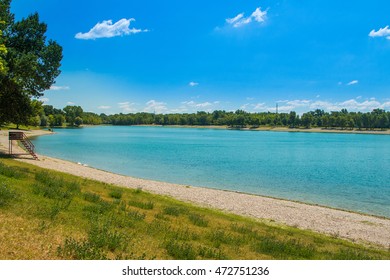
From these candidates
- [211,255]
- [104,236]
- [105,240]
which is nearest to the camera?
[105,240]

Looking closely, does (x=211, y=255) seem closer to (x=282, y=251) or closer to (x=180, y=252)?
(x=180, y=252)

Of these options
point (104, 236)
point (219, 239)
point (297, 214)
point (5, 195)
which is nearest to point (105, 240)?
point (104, 236)

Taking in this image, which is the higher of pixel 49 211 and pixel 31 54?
pixel 31 54

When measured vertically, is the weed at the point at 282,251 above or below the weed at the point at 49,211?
below

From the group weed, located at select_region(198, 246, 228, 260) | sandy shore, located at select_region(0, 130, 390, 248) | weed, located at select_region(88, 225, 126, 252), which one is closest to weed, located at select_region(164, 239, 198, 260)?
weed, located at select_region(198, 246, 228, 260)

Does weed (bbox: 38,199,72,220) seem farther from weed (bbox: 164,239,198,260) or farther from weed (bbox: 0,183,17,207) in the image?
weed (bbox: 164,239,198,260)

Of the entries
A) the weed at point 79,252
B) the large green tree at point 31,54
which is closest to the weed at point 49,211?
the weed at point 79,252

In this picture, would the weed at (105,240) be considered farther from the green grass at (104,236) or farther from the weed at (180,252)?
the weed at (180,252)

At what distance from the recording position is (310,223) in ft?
83.9

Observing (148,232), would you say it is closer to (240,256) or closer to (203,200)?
(240,256)

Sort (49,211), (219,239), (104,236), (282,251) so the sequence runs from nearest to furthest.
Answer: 1. (104,236)
2. (49,211)
3. (282,251)
4. (219,239)

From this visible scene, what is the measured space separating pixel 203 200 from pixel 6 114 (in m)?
31.0

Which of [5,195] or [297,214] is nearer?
[5,195]
